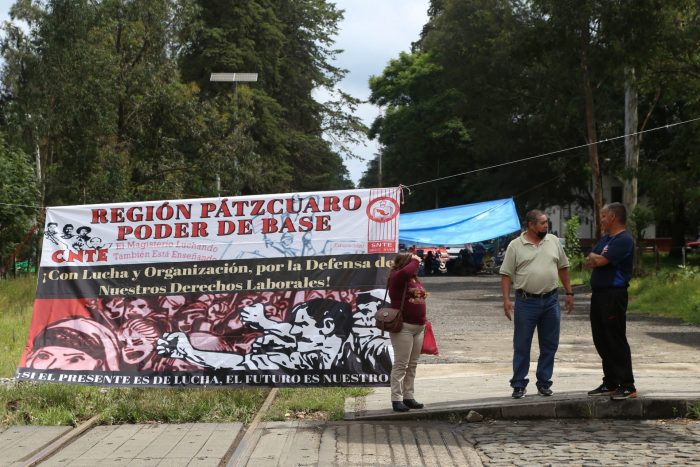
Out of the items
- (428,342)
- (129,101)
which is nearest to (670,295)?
(428,342)

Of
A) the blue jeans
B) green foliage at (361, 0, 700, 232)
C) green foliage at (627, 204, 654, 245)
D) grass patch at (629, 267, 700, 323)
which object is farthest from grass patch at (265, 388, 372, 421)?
green foliage at (627, 204, 654, 245)

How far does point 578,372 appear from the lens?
12.5m

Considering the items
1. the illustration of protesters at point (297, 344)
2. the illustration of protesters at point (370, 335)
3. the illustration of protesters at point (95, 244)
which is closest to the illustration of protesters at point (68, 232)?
the illustration of protesters at point (95, 244)

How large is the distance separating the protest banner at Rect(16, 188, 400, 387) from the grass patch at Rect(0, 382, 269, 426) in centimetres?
17

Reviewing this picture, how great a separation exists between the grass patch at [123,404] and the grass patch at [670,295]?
13.6m

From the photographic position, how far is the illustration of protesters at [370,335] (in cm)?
980

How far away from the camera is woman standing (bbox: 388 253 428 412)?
30.4 ft

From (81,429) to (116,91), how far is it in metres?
31.3

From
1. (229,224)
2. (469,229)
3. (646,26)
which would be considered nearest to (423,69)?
(646,26)

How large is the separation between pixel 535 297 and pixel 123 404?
394cm

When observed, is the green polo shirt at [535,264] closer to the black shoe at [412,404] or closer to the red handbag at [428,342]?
the red handbag at [428,342]

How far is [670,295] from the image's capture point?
25.2 meters

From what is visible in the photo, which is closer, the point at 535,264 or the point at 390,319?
the point at 390,319

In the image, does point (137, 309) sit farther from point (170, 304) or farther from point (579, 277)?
point (579, 277)
